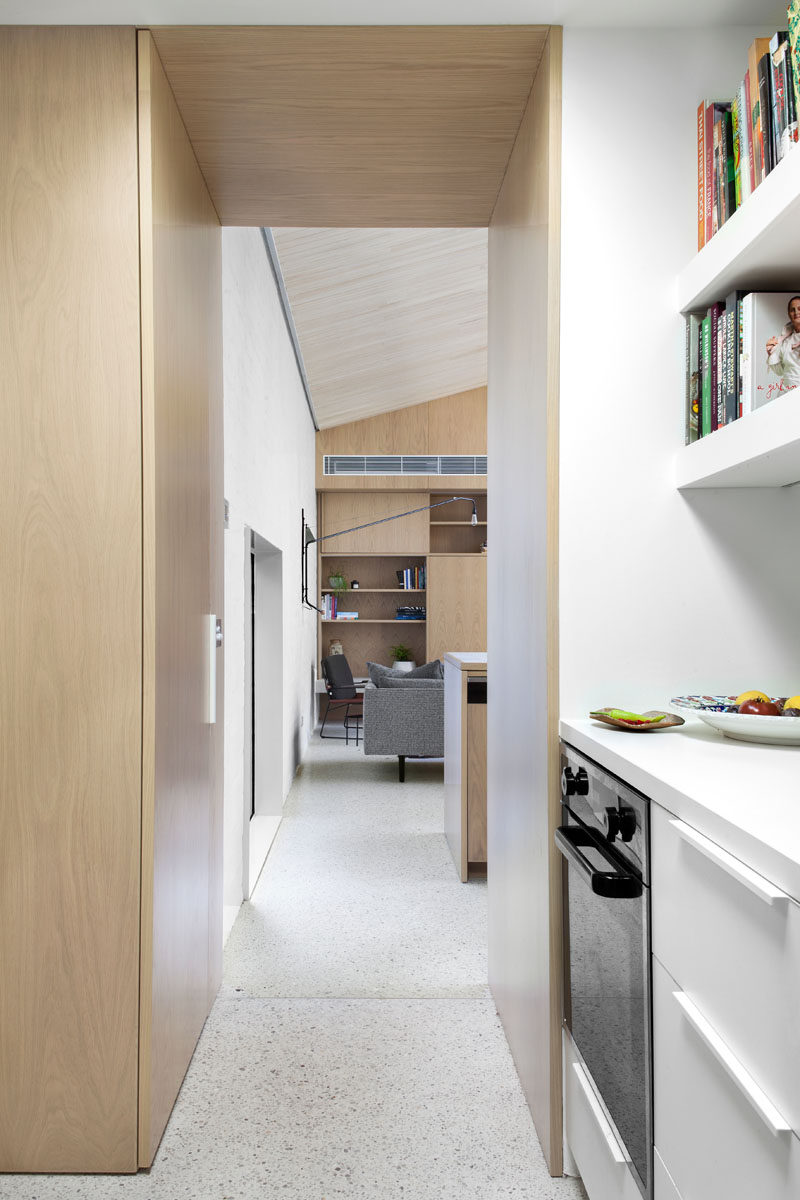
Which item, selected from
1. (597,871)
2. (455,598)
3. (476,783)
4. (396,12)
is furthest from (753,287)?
(455,598)

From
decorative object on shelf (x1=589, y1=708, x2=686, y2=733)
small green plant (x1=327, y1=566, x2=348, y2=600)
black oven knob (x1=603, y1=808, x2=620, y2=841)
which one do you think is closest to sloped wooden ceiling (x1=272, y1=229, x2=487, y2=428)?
small green plant (x1=327, y1=566, x2=348, y2=600)

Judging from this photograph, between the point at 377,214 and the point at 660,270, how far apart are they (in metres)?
1.18

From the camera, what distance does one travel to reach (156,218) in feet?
6.21

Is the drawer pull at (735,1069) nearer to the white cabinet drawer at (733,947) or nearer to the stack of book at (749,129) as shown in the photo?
the white cabinet drawer at (733,947)

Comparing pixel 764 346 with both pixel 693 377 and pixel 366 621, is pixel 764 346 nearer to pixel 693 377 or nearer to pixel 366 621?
pixel 693 377

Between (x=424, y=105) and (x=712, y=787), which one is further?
(x=424, y=105)

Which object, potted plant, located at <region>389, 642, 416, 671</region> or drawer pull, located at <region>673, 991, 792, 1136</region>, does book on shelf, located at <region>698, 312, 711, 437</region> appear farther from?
potted plant, located at <region>389, 642, 416, 671</region>

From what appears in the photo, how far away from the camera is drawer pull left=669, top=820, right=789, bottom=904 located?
2.80ft

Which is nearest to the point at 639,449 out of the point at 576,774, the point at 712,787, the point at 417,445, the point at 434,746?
the point at 576,774

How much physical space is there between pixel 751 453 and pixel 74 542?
132 centimetres

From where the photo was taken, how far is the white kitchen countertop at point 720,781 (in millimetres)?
896

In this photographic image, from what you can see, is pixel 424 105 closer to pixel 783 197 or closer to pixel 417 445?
pixel 783 197

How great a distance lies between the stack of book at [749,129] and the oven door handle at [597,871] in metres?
1.20

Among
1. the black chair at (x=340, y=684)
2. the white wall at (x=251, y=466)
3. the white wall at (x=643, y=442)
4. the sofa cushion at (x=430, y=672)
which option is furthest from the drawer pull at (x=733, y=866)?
the black chair at (x=340, y=684)
